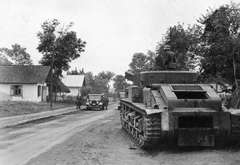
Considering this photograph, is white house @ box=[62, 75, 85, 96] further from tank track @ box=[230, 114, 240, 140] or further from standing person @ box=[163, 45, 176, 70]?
tank track @ box=[230, 114, 240, 140]

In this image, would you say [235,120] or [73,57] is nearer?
[235,120]

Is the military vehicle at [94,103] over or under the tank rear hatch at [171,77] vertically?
under

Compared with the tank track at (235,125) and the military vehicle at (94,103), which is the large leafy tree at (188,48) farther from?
the tank track at (235,125)

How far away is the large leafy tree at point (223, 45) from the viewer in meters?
20.7

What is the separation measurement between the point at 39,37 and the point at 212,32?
20453 mm

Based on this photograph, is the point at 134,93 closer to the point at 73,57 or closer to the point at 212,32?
the point at 212,32

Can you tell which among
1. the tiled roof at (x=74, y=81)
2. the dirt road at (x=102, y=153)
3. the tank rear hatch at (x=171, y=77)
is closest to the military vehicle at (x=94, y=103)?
the dirt road at (x=102, y=153)

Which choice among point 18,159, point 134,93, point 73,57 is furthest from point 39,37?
point 18,159

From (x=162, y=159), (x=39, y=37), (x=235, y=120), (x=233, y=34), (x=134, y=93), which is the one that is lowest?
(x=162, y=159)

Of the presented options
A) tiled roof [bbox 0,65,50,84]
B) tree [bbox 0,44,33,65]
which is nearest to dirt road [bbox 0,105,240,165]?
tiled roof [bbox 0,65,50,84]

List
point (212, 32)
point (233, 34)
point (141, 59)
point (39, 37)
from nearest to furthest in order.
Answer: point (233, 34) < point (212, 32) < point (39, 37) < point (141, 59)

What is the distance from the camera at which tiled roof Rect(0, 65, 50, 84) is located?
122 ft

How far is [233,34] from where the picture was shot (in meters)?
21.9

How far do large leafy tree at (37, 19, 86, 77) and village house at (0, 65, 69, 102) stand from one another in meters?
1.63
